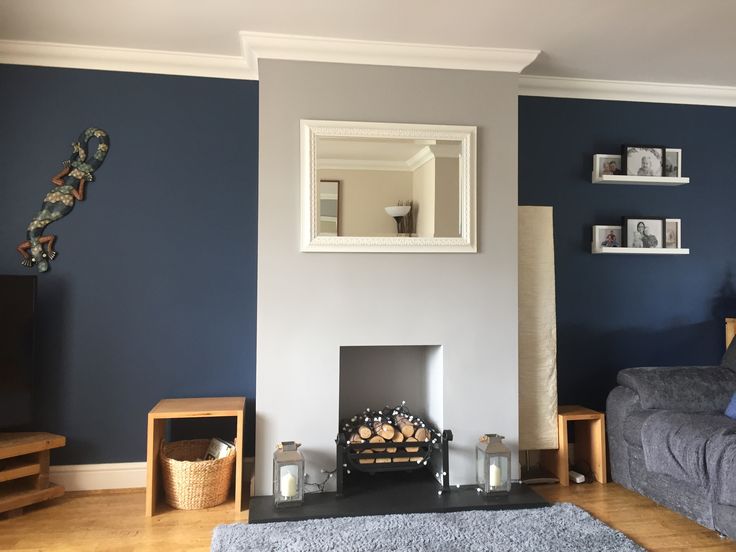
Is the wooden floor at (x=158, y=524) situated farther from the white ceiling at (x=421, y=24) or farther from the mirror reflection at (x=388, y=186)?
the white ceiling at (x=421, y=24)

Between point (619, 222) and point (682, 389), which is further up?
point (619, 222)

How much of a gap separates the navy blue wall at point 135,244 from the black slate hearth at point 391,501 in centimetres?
68

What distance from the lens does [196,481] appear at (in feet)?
10.1

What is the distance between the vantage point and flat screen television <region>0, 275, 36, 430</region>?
10.0ft

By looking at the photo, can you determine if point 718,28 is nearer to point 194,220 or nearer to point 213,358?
point 194,220

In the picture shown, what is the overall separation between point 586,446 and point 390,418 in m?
1.22

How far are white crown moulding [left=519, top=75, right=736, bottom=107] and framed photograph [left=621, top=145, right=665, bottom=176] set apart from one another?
0.34m

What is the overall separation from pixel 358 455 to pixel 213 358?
1.02 m

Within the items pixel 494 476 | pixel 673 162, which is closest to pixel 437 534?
pixel 494 476

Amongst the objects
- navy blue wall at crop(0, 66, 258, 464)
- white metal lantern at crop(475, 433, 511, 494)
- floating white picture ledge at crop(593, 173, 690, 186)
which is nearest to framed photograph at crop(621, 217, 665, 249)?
floating white picture ledge at crop(593, 173, 690, 186)

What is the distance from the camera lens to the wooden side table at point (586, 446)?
3.49m

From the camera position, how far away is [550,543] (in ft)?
8.52

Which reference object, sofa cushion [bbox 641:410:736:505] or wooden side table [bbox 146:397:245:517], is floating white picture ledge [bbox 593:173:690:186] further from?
wooden side table [bbox 146:397:245:517]

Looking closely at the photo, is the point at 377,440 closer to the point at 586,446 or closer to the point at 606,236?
the point at 586,446
